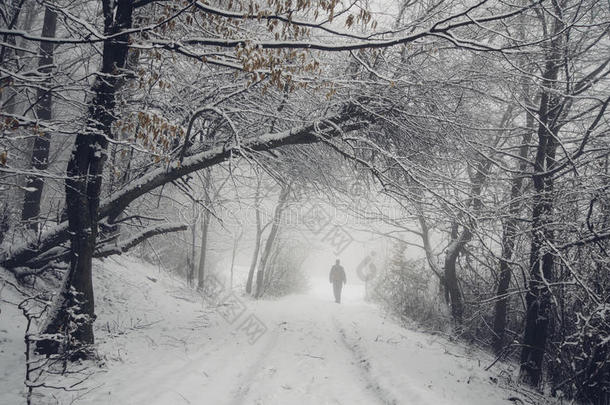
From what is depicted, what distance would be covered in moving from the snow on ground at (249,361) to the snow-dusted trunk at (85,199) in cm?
69

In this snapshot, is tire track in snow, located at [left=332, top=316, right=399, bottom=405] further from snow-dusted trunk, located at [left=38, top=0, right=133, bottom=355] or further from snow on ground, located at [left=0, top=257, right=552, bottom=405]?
snow-dusted trunk, located at [left=38, top=0, right=133, bottom=355]

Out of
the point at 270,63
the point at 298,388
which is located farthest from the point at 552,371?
the point at 270,63

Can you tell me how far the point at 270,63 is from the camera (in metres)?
3.81

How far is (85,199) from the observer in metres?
4.88

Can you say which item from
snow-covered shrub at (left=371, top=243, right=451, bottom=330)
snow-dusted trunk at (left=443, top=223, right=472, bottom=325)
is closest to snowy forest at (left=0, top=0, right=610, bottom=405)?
snow-dusted trunk at (left=443, top=223, right=472, bottom=325)

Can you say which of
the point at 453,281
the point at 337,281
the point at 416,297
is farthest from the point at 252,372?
the point at 337,281

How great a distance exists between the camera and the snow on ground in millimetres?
4277

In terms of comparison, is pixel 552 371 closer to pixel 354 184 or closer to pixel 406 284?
pixel 354 184

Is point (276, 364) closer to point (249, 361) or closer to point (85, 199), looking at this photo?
point (249, 361)


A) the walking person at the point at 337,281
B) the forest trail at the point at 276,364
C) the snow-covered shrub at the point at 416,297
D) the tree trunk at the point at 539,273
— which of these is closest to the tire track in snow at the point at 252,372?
the forest trail at the point at 276,364

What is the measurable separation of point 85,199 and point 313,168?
411cm

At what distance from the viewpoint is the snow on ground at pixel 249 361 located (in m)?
4.28

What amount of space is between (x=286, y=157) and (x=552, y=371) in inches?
256

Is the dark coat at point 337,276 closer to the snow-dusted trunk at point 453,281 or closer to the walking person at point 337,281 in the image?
the walking person at point 337,281
